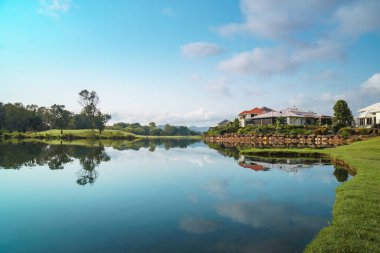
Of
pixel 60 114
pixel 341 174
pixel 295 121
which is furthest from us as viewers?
pixel 60 114

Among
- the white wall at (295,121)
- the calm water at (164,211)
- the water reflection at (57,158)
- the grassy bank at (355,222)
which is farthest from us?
the white wall at (295,121)

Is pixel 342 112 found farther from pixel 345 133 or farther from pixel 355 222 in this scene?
pixel 355 222

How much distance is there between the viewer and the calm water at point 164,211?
32.2 ft

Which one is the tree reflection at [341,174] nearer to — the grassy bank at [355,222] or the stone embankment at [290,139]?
the grassy bank at [355,222]

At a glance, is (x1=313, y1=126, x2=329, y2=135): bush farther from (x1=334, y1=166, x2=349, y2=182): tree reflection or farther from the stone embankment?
(x1=334, y1=166, x2=349, y2=182): tree reflection

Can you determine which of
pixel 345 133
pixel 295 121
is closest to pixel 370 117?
pixel 345 133

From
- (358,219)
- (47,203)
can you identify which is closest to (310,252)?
(358,219)

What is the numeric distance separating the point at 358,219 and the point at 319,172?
596 inches

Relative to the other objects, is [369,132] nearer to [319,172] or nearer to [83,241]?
[319,172]

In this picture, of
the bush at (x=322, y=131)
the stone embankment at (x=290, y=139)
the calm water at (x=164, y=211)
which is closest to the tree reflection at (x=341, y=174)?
the calm water at (x=164, y=211)

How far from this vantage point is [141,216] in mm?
12867

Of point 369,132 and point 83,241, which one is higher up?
point 369,132

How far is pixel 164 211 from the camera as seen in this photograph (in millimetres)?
13633

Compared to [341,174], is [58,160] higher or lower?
higher
